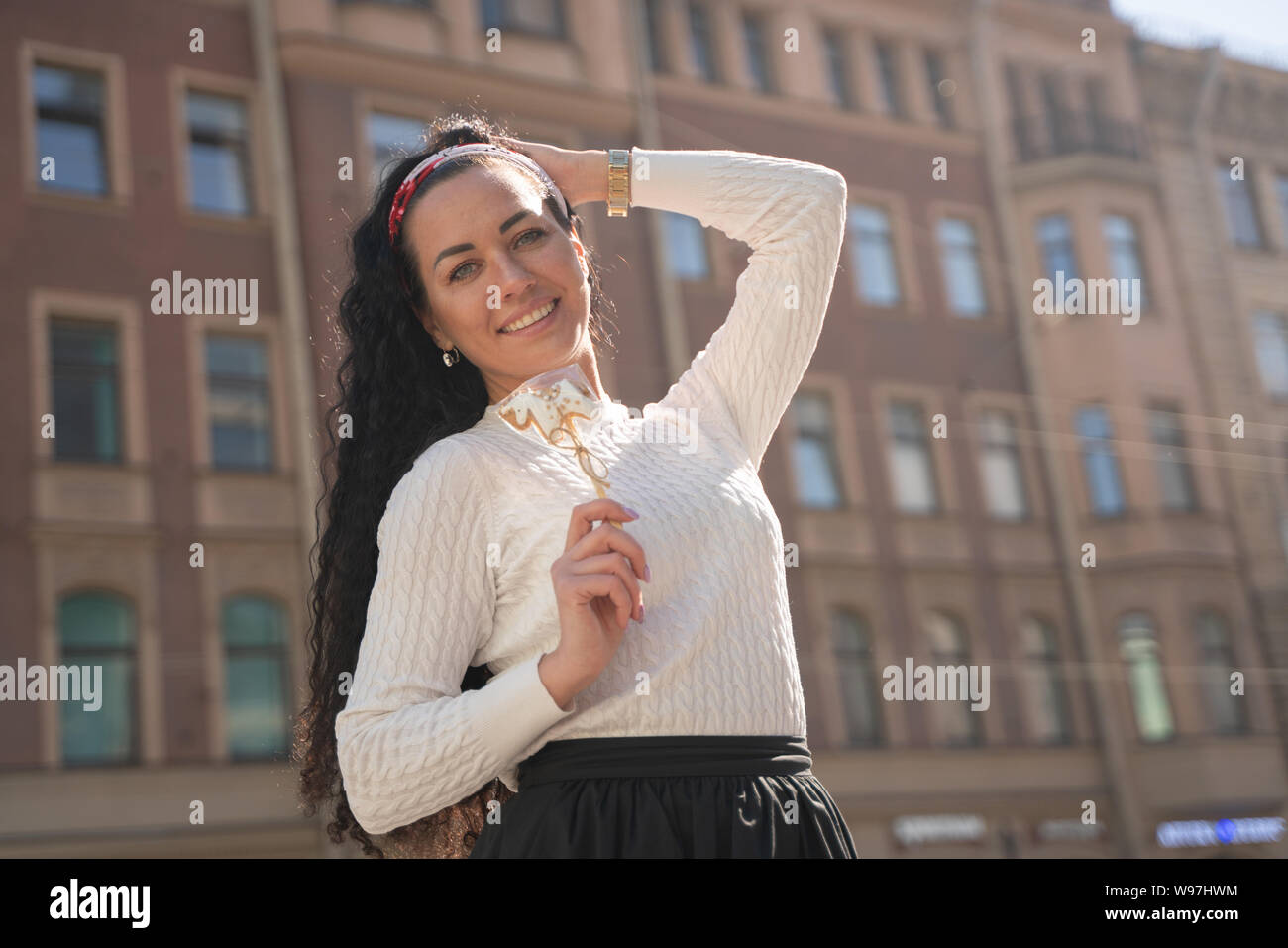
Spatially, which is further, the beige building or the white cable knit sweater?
the beige building

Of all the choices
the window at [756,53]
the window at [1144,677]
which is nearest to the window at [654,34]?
the window at [756,53]

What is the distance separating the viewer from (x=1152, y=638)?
15.0 m

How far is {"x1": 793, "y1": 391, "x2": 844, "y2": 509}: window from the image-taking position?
14.0m

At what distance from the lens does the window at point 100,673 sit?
33.7 ft

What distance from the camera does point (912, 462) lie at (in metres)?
14.8

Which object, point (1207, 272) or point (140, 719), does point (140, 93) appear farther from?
point (1207, 272)

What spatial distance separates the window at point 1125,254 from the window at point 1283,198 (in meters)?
1.97

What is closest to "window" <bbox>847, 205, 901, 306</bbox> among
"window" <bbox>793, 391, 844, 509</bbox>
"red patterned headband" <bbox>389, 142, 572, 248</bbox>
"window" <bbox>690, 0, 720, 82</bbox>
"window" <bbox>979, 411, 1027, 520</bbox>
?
"window" <bbox>793, 391, 844, 509</bbox>

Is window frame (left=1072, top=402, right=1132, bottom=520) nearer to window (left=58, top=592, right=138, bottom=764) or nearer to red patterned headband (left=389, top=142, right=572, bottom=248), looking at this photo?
window (left=58, top=592, right=138, bottom=764)

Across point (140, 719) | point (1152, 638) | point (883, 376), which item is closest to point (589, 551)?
point (140, 719)

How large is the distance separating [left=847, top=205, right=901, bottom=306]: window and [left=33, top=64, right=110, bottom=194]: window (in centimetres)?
701

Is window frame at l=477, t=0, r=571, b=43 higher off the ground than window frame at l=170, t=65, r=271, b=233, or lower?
higher

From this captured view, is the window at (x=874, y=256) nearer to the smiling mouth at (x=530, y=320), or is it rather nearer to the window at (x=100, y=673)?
the window at (x=100, y=673)

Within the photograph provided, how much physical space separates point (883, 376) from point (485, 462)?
13.4m
